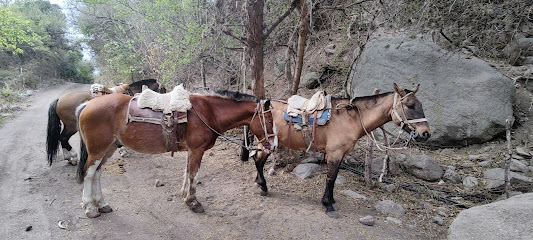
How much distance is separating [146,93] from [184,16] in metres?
4.84

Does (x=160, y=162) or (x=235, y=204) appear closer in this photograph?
(x=235, y=204)

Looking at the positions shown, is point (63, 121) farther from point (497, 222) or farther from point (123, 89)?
point (497, 222)

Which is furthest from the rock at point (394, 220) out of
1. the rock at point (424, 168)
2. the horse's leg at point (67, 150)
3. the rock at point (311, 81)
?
the horse's leg at point (67, 150)

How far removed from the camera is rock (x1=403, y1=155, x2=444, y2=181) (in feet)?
16.4

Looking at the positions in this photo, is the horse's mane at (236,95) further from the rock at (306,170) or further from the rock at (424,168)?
the rock at (424,168)

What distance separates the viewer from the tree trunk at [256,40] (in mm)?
4938

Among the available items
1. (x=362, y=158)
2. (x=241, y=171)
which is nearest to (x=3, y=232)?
(x=241, y=171)

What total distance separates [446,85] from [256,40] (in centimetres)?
488

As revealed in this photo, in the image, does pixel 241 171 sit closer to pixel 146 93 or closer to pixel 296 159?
pixel 296 159

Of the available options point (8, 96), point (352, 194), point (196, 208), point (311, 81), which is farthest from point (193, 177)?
point (8, 96)

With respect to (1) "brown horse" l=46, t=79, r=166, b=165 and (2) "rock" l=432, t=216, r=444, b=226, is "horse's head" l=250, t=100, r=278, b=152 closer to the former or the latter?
(2) "rock" l=432, t=216, r=444, b=226

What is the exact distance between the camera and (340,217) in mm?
3730

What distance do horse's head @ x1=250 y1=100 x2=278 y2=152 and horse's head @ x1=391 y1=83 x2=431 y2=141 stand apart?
1796 millimetres

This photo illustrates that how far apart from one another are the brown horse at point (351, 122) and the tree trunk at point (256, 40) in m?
1.72
